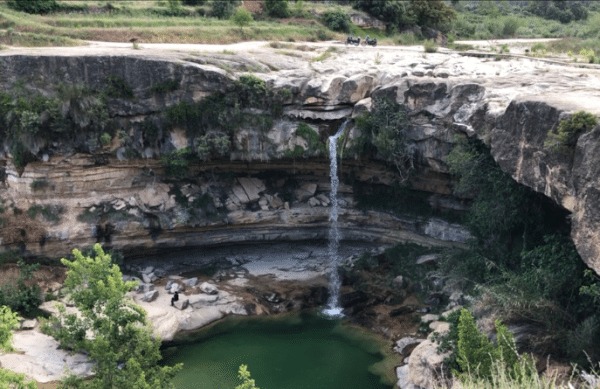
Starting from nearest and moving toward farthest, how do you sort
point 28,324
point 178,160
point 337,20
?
point 28,324 < point 178,160 < point 337,20

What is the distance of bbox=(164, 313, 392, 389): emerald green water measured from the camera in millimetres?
21047

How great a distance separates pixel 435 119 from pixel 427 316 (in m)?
8.20

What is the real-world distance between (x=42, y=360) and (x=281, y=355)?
886 centimetres

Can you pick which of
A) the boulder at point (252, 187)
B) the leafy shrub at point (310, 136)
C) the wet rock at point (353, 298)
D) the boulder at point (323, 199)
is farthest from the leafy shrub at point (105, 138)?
the wet rock at point (353, 298)

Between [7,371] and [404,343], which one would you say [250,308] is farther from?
[7,371]

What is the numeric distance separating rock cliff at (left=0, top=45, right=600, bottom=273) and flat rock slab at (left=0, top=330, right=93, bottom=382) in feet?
18.7

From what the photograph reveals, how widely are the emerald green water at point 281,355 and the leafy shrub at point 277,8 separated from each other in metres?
24.9

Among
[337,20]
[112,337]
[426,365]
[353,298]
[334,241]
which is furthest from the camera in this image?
[337,20]

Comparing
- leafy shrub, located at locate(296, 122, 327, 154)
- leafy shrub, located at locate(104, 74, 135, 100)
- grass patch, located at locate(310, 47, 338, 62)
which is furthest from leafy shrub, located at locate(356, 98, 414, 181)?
leafy shrub, located at locate(104, 74, 135, 100)

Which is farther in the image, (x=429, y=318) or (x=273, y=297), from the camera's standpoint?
(x=273, y=297)

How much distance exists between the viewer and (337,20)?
41.2 m

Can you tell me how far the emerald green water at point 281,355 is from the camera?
2105 cm

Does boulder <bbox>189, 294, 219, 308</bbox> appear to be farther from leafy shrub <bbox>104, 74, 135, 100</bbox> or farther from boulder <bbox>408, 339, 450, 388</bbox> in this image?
leafy shrub <bbox>104, 74, 135, 100</bbox>

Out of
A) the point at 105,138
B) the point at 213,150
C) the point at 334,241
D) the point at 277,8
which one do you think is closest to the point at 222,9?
the point at 277,8
